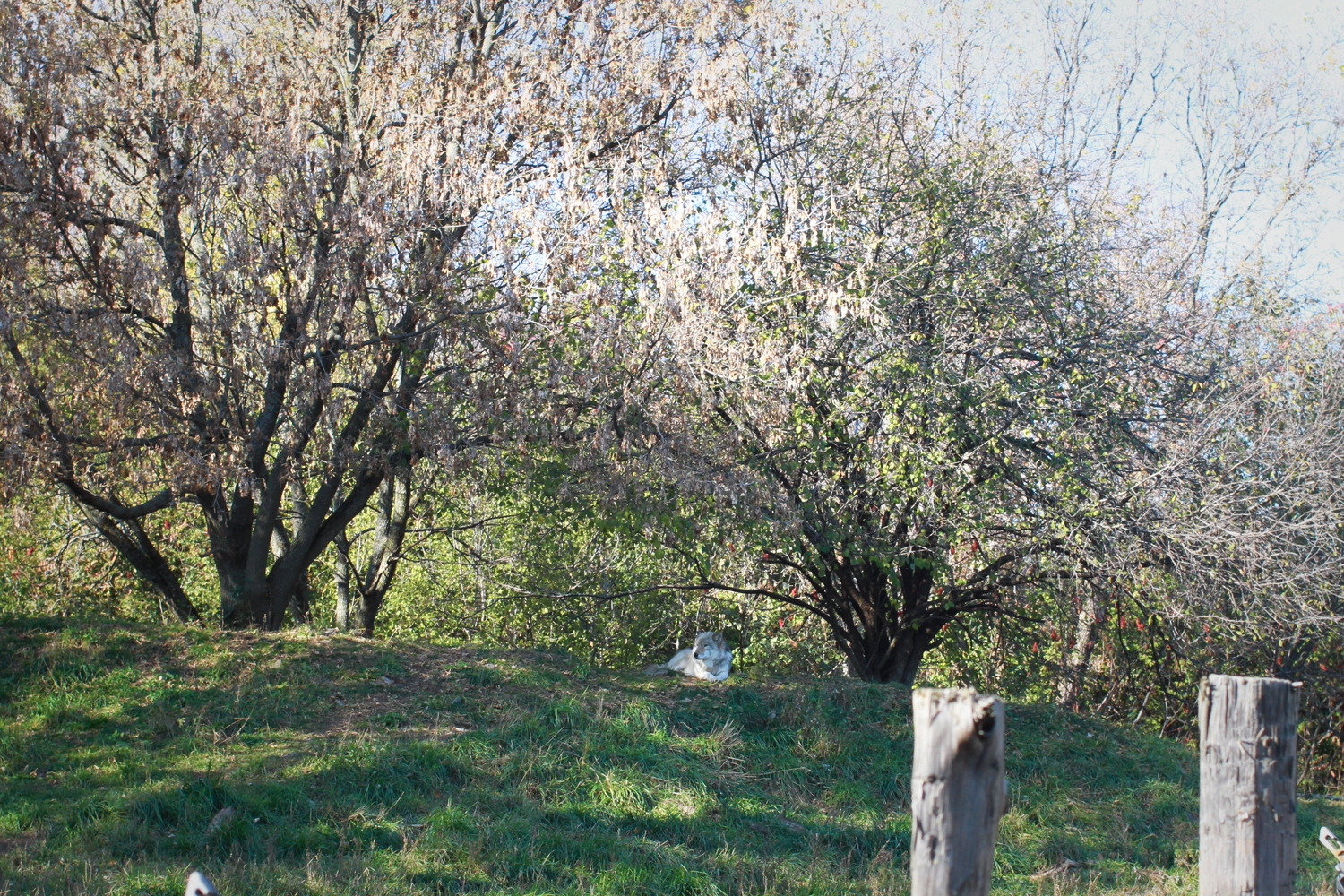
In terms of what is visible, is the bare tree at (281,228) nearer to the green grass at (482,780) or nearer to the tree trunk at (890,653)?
the green grass at (482,780)

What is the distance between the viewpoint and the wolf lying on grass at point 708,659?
8812 mm

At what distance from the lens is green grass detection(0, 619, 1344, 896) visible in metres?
5.41

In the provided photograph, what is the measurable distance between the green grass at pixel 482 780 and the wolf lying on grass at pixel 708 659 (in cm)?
38

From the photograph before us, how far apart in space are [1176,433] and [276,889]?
24.4 ft

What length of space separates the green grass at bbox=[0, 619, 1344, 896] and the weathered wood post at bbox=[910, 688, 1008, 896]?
9.29ft

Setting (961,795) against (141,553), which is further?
(141,553)

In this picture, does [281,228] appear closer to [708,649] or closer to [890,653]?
[708,649]

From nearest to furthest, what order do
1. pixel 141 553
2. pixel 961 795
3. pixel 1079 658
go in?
pixel 961 795 → pixel 141 553 → pixel 1079 658

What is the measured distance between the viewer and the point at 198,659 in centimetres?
753

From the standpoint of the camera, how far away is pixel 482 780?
6.37m

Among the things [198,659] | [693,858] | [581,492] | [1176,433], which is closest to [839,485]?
[581,492]

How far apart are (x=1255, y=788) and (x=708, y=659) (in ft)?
18.7

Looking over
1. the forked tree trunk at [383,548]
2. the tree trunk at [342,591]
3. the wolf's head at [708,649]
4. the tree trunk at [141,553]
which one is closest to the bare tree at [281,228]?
the tree trunk at [141,553]

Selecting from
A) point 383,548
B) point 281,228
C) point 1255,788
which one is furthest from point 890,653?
point 1255,788
